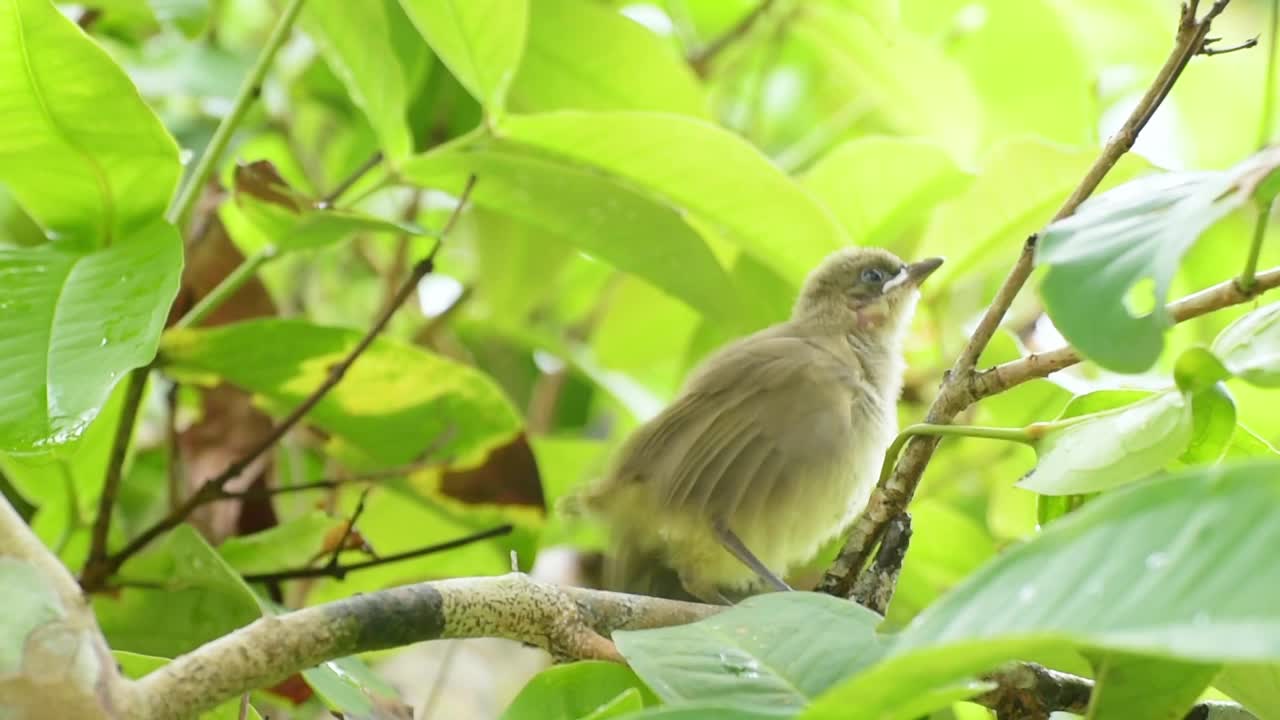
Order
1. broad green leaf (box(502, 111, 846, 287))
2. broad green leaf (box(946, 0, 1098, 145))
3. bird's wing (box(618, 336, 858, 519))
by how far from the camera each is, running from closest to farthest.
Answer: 1. broad green leaf (box(502, 111, 846, 287))
2. bird's wing (box(618, 336, 858, 519))
3. broad green leaf (box(946, 0, 1098, 145))

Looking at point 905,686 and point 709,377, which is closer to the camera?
point 905,686

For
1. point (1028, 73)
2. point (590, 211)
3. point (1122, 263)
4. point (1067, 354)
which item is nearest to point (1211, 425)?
point (1067, 354)

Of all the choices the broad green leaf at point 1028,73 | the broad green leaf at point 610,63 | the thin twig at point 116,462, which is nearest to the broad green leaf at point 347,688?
the thin twig at point 116,462

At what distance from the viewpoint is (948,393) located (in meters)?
1.46

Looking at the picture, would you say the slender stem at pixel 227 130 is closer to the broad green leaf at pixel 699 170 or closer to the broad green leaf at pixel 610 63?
the broad green leaf at pixel 699 170

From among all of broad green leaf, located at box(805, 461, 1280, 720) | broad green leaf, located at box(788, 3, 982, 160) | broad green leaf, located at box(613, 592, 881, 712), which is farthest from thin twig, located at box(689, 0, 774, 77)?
broad green leaf, located at box(805, 461, 1280, 720)

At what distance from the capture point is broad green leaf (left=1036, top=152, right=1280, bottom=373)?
1.00 meters

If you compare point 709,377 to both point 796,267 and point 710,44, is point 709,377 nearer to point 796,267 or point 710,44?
point 796,267

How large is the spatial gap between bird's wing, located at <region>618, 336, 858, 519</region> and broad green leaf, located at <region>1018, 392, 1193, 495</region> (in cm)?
68

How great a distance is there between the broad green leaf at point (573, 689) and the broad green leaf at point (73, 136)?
0.82m

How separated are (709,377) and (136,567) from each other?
33.3 inches

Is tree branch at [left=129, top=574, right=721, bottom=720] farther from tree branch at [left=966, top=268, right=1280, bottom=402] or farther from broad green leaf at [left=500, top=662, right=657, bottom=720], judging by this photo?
tree branch at [left=966, top=268, right=1280, bottom=402]

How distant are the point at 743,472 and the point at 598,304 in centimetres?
124

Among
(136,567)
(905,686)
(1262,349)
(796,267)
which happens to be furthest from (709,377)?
(905,686)
